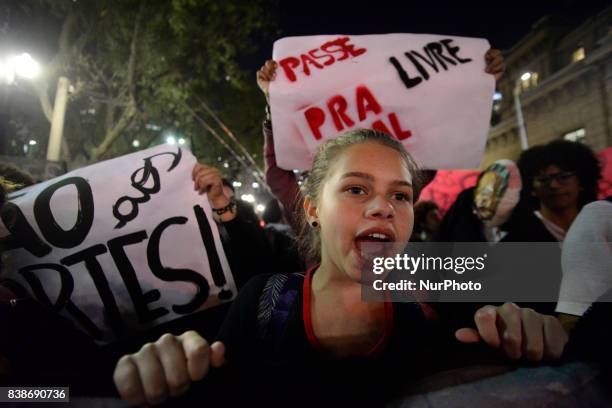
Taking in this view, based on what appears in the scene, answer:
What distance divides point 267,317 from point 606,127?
46.3 ft

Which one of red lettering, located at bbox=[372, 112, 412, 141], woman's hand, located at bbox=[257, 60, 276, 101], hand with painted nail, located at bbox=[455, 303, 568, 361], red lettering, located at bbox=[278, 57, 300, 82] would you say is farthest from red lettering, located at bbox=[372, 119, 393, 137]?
hand with painted nail, located at bbox=[455, 303, 568, 361]

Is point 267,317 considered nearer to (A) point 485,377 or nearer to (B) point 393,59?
(A) point 485,377

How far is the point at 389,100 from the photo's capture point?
2.51 m

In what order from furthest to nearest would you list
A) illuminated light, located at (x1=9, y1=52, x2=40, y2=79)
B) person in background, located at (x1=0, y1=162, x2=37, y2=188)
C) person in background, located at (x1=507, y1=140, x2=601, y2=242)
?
illuminated light, located at (x1=9, y1=52, x2=40, y2=79) → person in background, located at (x1=507, y1=140, x2=601, y2=242) → person in background, located at (x1=0, y1=162, x2=37, y2=188)

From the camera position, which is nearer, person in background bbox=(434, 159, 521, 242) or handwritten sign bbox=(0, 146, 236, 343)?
handwritten sign bbox=(0, 146, 236, 343)

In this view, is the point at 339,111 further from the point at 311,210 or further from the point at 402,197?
the point at 402,197

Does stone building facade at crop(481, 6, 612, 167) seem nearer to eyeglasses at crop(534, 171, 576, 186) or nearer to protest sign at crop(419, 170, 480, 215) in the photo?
protest sign at crop(419, 170, 480, 215)

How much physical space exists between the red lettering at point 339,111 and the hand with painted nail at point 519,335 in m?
1.83

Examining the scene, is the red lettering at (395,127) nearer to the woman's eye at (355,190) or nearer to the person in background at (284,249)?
the person in background at (284,249)

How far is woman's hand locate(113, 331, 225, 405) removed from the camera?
681 millimetres

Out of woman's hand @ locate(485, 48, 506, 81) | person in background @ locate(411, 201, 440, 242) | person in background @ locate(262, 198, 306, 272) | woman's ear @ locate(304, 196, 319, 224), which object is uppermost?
woman's hand @ locate(485, 48, 506, 81)

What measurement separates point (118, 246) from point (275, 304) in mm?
952

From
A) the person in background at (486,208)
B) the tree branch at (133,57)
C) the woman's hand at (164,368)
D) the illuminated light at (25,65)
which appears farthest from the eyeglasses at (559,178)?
the tree branch at (133,57)

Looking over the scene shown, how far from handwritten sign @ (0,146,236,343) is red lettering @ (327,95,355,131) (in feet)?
3.40
